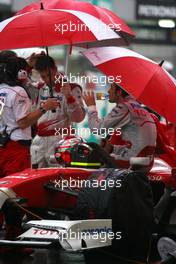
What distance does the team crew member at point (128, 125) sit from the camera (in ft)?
22.0

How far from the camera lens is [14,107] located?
6973mm

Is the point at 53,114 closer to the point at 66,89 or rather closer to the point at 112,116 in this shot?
the point at 66,89

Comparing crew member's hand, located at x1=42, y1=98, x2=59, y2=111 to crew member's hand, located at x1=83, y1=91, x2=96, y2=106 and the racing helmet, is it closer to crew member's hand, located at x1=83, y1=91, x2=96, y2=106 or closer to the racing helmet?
crew member's hand, located at x1=83, y1=91, x2=96, y2=106

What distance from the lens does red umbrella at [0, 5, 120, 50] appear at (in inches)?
257

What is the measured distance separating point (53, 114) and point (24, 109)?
632 mm

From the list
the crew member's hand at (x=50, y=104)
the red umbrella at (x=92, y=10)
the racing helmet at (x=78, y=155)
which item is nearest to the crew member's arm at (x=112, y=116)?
the crew member's hand at (x=50, y=104)

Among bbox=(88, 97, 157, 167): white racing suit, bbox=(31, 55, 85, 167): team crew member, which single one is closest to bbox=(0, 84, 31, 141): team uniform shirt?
bbox=(31, 55, 85, 167): team crew member

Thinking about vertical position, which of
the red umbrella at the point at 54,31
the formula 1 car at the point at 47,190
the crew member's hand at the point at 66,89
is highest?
the red umbrella at the point at 54,31

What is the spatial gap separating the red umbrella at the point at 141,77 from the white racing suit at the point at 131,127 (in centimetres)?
47

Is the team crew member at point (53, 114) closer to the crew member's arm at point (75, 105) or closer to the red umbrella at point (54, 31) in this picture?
the crew member's arm at point (75, 105)

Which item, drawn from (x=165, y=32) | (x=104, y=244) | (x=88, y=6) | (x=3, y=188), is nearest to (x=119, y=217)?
(x=104, y=244)

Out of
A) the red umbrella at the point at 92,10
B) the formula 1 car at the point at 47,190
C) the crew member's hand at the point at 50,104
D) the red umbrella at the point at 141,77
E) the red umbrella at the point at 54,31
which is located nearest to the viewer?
the formula 1 car at the point at 47,190

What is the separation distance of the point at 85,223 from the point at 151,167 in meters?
1.43

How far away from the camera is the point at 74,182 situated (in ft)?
19.7
